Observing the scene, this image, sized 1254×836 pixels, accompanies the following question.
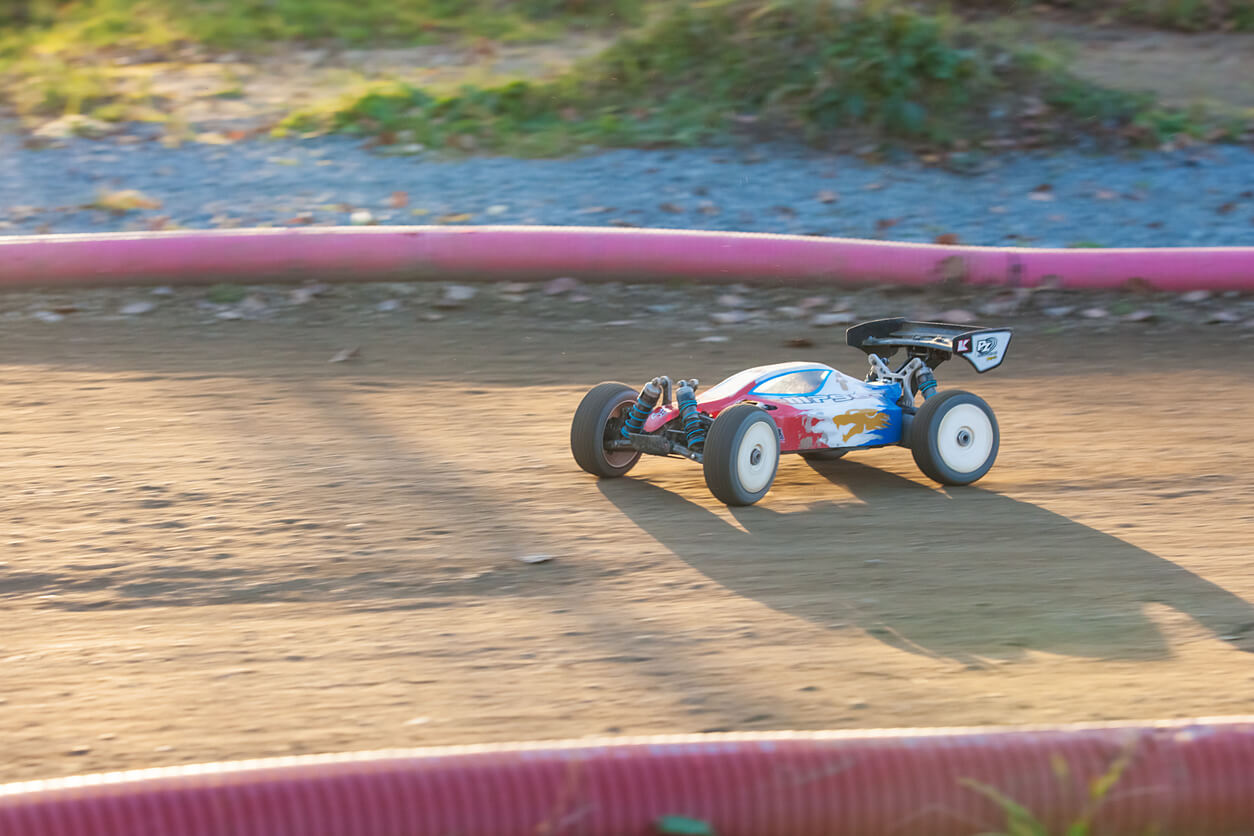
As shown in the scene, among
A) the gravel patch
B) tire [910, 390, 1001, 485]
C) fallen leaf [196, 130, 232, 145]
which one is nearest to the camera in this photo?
tire [910, 390, 1001, 485]

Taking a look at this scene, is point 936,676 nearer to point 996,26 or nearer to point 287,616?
point 287,616

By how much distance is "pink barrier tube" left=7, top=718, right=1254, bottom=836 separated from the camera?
7.86 ft

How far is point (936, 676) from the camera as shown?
10.8ft

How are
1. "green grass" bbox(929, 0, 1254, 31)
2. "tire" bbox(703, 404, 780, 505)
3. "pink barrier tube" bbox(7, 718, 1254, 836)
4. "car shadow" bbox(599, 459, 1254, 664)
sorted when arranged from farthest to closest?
"green grass" bbox(929, 0, 1254, 31) < "tire" bbox(703, 404, 780, 505) < "car shadow" bbox(599, 459, 1254, 664) < "pink barrier tube" bbox(7, 718, 1254, 836)

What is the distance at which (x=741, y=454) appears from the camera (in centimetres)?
457

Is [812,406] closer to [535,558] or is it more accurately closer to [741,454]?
[741,454]

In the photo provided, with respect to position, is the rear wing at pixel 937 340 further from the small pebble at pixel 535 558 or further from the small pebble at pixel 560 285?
the small pebble at pixel 560 285

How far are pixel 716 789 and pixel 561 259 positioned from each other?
19.3 ft

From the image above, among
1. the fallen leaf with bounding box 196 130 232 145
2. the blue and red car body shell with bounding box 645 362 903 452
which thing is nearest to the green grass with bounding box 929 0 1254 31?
the fallen leaf with bounding box 196 130 232 145

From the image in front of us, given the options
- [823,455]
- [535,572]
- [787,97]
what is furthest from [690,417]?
[787,97]

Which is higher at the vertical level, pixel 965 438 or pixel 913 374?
pixel 913 374

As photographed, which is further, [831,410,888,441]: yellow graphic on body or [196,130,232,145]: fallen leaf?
[196,130,232,145]: fallen leaf

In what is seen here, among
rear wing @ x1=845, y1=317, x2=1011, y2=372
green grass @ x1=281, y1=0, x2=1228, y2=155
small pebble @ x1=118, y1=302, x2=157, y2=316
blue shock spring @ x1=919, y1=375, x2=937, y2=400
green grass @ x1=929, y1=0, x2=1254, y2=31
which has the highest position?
green grass @ x1=929, y1=0, x2=1254, y2=31

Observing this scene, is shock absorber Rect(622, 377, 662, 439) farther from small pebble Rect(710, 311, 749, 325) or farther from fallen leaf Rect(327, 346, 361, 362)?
small pebble Rect(710, 311, 749, 325)
